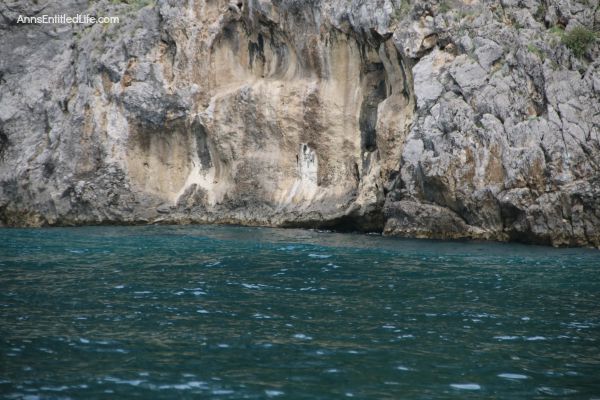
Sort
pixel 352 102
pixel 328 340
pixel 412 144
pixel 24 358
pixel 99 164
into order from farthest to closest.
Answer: pixel 99 164 → pixel 352 102 → pixel 412 144 → pixel 328 340 → pixel 24 358

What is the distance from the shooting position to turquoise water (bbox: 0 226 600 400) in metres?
8.46

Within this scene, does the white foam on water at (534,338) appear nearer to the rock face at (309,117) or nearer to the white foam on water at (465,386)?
the white foam on water at (465,386)

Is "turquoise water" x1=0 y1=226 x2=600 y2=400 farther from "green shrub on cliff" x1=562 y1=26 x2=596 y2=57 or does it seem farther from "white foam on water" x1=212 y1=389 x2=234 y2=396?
"green shrub on cliff" x1=562 y1=26 x2=596 y2=57

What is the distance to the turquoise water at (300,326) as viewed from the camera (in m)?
8.46

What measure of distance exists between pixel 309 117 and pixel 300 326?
21.5m

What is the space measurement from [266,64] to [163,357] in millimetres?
26438

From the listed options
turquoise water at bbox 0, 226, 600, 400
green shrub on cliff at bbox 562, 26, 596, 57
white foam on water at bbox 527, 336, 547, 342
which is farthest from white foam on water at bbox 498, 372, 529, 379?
green shrub on cliff at bbox 562, 26, 596, 57

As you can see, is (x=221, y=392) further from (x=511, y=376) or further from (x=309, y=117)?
(x=309, y=117)

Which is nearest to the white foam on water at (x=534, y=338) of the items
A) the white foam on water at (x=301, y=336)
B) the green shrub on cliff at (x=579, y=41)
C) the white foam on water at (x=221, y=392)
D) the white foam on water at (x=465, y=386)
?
the white foam on water at (x=465, y=386)

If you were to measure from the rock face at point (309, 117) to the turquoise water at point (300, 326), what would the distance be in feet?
15.1

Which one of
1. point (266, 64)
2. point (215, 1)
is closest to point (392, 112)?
point (266, 64)

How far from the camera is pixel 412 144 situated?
1038 inches

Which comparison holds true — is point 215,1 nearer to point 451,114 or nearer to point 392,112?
point 392,112

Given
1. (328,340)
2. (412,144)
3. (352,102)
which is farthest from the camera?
(352,102)
